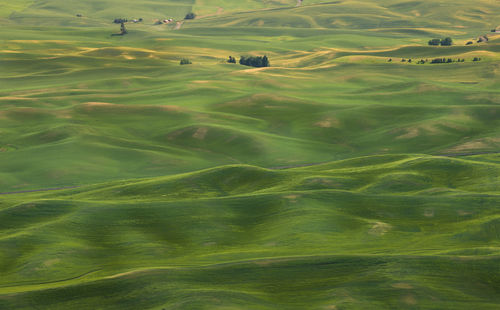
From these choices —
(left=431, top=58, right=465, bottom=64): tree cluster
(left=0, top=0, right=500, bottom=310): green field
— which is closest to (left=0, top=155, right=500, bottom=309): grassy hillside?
(left=0, top=0, right=500, bottom=310): green field

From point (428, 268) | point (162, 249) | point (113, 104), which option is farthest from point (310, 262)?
point (113, 104)

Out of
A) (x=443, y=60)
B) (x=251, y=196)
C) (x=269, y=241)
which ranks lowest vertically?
(x=269, y=241)

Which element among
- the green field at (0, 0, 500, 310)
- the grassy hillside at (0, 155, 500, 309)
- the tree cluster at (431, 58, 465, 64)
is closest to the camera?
the grassy hillside at (0, 155, 500, 309)

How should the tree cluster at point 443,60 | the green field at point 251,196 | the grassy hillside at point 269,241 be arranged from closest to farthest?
the grassy hillside at point 269,241 < the green field at point 251,196 < the tree cluster at point 443,60

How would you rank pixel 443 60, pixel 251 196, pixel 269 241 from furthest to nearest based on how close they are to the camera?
pixel 443 60 < pixel 251 196 < pixel 269 241

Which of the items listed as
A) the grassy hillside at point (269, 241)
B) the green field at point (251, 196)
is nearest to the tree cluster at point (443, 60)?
the green field at point (251, 196)

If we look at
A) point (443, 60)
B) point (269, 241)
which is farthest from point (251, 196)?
point (443, 60)

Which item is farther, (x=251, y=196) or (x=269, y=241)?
(x=251, y=196)

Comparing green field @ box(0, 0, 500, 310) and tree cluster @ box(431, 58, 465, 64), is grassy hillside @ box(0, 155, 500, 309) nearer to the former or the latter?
green field @ box(0, 0, 500, 310)

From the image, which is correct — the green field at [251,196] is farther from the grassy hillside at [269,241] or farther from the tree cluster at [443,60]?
the tree cluster at [443,60]

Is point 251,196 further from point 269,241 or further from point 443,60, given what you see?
point 443,60
